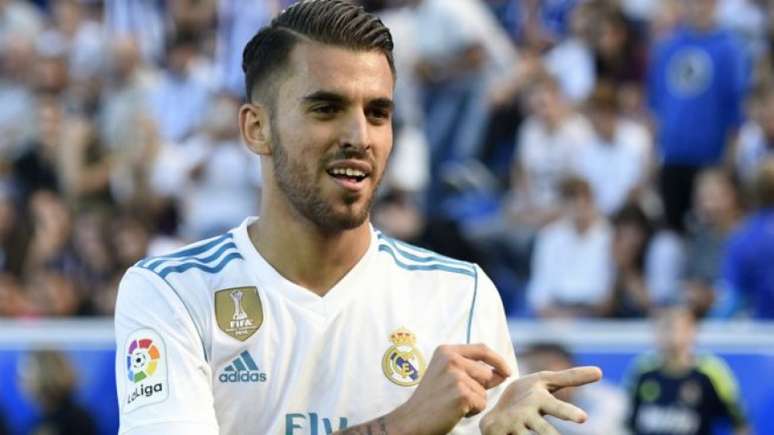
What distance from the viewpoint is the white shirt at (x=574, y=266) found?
11031 mm

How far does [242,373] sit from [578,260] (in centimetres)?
704

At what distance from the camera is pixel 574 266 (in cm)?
1112

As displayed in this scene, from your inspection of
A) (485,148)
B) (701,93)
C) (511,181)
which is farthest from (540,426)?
(485,148)

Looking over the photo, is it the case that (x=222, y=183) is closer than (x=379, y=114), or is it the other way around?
(x=379, y=114)

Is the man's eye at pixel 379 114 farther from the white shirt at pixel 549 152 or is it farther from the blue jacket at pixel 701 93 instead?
the blue jacket at pixel 701 93

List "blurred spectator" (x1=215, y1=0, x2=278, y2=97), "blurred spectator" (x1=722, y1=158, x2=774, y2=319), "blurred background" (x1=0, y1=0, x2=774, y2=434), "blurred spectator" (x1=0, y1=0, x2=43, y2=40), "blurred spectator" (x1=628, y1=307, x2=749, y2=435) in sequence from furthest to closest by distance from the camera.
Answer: "blurred spectator" (x1=0, y1=0, x2=43, y2=40), "blurred spectator" (x1=215, y1=0, x2=278, y2=97), "blurred background" (x1=0, y1=0, x2=774, y2=434), "blurred spectator" (x1=722, y1=158, x2=774, y2=319), "blurred spectator" (x1=628, y1=307, x2=749, y2=435)

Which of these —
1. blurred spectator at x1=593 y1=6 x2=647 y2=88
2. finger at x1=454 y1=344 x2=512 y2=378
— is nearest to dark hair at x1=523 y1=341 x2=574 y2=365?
blurred spectator at x1=593 y1=6 x2=647 y2=88

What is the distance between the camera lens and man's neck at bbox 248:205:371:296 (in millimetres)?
4445

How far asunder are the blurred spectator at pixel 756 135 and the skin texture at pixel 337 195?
639 centimetres

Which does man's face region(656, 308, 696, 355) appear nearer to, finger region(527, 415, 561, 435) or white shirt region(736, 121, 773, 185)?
white shirt region(736, 121, 773, 185)

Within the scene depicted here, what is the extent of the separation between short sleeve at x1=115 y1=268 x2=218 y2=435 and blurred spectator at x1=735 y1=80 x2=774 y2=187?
6702 millimetres

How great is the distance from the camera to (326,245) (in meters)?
4.45

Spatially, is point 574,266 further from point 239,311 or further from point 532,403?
point 532,403

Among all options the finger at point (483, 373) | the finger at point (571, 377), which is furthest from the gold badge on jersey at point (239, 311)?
the finger at point (571, 377)
